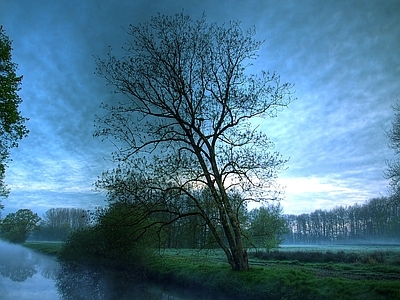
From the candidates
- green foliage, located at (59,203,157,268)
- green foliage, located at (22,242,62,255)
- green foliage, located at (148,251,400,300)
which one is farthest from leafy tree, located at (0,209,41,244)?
green foliage, located at (148,251,400,300)

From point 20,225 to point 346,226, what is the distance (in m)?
94.7

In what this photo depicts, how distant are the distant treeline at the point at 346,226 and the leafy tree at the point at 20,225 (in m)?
72.2

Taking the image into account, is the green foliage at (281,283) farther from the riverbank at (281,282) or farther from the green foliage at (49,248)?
the green foliage at (49,248)

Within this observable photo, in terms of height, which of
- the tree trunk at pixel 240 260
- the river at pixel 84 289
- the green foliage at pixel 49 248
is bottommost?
the green foliage at pixel 49 248

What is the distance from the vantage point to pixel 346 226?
89688 millimetres

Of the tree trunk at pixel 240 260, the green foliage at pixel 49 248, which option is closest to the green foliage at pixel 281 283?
the tree trunk at pixel 240 260

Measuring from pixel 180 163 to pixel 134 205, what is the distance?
3.43 m

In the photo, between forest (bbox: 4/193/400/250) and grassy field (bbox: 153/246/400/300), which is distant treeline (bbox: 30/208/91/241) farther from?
grassy field (bbox: 153/246/400/300)

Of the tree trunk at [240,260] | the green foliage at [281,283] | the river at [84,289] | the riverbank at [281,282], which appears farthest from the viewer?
the river at [84,289]

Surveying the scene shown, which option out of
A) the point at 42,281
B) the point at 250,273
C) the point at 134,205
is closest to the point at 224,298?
the point at 250,273

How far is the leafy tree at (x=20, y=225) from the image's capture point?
87.0 metres

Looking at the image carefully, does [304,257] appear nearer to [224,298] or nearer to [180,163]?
[224,298]

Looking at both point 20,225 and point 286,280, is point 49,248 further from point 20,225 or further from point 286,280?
point 286,280

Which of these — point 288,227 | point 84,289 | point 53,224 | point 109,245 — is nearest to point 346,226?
point 288,227
